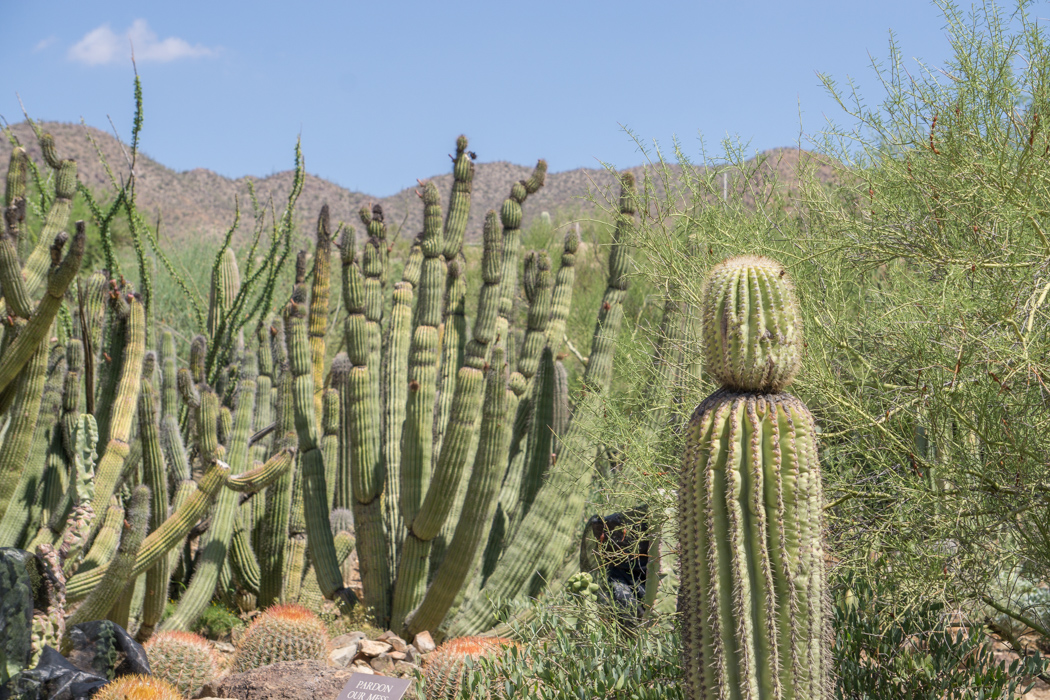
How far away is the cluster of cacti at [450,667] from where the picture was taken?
3982 mm

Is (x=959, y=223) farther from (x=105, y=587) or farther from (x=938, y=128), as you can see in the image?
(x=105, y=587)

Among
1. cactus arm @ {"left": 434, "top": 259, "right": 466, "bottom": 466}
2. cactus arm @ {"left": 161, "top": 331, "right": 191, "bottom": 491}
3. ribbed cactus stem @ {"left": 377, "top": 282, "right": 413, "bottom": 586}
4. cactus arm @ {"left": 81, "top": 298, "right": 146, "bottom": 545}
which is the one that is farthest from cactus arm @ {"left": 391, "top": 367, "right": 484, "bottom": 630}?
cactus arm @ {"left": 81, "top": 298, "right": 146, "bottom": 545}

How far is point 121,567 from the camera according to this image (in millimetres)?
4465

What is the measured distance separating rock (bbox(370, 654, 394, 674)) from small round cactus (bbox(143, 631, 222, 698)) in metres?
0.92

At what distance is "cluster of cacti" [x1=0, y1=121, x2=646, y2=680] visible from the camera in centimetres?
490

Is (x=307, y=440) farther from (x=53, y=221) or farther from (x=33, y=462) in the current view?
(x=53, y=221)

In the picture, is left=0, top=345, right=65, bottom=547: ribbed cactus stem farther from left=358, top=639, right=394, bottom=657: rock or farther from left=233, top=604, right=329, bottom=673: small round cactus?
left=358, top=639, right=394, bottom=657: rock

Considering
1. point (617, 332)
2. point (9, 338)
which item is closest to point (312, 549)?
point (9, 338)

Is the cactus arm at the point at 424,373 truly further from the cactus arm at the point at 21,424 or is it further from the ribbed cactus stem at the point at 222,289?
the cactus arm at the point at 21,424

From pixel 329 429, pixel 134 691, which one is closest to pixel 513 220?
pixel 329 429

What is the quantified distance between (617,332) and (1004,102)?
3399 mm

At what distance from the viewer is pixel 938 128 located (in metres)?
4.26

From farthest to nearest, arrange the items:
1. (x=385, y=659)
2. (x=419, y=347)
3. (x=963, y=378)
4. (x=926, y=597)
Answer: (x=419, y=347) < (x=385, y=659) < (x=963, y=378) < (x=926, y=597)

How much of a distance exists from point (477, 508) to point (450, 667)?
140 cm
